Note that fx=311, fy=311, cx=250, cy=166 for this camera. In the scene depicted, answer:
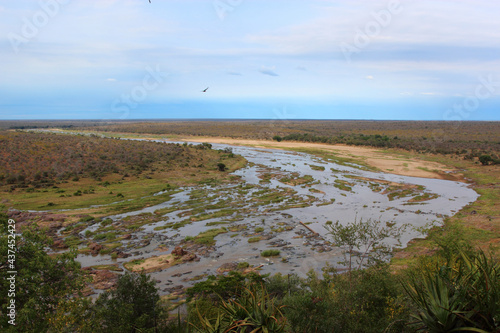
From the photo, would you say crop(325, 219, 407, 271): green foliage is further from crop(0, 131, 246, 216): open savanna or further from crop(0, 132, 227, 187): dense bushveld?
crop(0, 132, 227, 187): dense bushveld

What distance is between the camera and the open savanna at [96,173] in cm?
3120

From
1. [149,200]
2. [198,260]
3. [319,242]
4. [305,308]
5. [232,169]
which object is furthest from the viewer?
[232,169]

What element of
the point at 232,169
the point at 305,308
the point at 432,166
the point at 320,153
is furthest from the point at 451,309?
the point at 320,153

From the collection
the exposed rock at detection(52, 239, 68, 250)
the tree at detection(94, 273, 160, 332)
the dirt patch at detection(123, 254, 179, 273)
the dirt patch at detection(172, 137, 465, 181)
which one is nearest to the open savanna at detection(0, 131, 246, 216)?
the exposed rock at detection(52, 239, 68, 250)

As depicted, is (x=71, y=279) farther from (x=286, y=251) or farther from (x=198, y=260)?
(x=286, y=251)

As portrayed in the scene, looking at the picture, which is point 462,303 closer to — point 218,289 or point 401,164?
point 218,289

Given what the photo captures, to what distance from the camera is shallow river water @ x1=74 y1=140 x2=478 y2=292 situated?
63.4 ft

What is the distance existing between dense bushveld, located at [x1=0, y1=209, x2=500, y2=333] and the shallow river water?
593cm

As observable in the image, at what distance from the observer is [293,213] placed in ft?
93.8

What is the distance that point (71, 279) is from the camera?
33.4 ft

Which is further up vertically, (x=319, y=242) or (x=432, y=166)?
(x=432, y=166)

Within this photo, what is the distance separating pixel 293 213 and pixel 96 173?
2725 cm

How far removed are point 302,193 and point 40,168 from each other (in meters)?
33.6

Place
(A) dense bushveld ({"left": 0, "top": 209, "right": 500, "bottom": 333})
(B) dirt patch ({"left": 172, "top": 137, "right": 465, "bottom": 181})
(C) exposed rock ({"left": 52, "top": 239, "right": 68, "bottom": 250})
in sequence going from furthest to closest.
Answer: (B) dirt patch ({"left": 172, "top": 137, "right": 465, "bottom": 181})
(C) exposed rock ({"left": 52, "top": 239, "right": 68, "bottom": 250})
(A) dense bushveld ({"left": 0, "top": 209, "right": 500, "bottom": 333})
